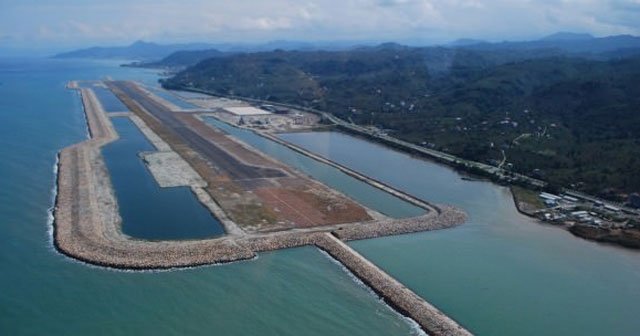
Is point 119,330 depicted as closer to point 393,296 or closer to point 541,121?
point 393,296

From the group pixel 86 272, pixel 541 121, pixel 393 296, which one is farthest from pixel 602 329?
pixel 541 121

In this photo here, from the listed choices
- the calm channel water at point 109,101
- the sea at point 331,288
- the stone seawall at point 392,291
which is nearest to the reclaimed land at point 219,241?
the stone seawall at point 392,291

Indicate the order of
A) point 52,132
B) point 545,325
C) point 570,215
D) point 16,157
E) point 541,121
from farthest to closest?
point 541,121 < point 52,132 < point 16,157 < point 570,215 < point 545,325

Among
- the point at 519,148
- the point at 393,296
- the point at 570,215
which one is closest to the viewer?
the point at 393,296

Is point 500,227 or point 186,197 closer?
point 500,227

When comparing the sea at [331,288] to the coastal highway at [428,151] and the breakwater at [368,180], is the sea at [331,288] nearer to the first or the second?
the breakwater at [368,180]

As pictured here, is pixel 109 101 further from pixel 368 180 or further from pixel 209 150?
pixel 368 180

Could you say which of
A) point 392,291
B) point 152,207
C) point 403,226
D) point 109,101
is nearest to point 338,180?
point 403,226

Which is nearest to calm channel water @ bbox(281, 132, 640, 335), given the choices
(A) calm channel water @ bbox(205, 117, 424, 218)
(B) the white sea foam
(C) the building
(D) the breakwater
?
(D) the breakwater
